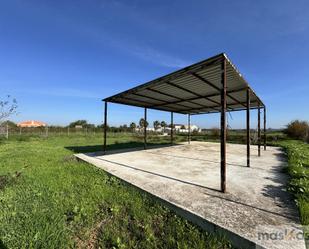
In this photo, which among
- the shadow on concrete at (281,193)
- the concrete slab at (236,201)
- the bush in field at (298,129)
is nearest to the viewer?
the concrete slab at (236,201)

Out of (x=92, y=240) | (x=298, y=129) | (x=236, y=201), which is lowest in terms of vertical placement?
(x=92, y=240)

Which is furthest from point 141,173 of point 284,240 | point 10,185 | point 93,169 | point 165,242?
point 284,240

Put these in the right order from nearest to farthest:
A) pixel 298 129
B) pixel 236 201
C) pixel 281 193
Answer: pixel 236 201, pixel 281 193, pixel 298 129

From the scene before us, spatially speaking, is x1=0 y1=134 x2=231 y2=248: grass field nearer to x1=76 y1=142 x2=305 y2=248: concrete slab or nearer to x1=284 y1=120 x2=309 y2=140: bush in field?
x1=76 y1=142 x2=305 y2=248: concrete slab

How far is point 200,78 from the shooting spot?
4980 mm

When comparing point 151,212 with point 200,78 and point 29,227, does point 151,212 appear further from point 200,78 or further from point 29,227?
point 200,78

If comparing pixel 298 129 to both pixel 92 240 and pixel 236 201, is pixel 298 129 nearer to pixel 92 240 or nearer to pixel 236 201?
pixel 236 201

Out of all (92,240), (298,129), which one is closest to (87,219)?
(92,240)

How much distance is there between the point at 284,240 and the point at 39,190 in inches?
156

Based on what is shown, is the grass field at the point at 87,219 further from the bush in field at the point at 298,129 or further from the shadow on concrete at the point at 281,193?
the bush in field at the point at 298,129

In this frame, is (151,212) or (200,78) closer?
(151,212)

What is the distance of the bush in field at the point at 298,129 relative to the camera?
17831 mm

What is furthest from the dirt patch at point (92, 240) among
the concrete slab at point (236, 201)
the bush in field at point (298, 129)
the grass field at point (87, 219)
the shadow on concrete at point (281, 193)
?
the bush in field at point (298, 129)

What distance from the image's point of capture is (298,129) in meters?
18.4
